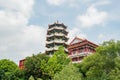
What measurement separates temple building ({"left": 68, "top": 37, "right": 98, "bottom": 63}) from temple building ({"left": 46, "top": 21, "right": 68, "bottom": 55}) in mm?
2709

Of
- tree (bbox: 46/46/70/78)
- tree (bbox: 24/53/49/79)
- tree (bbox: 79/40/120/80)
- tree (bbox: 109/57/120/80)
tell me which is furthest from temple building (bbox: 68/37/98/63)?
tree (bbox: 109/57/120/80)

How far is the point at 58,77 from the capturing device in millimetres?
37094

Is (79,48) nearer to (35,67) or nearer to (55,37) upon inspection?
(55,37)

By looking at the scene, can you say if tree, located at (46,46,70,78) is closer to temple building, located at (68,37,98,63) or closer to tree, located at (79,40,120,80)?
temple building, located at (68,37,98,63)

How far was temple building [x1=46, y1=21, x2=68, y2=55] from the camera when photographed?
75125 millimetres

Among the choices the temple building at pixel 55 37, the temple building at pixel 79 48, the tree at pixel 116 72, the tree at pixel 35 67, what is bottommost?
the tree at pixel 116 72

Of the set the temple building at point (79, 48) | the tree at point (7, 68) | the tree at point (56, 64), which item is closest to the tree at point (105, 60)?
the tree at point (56, 64)

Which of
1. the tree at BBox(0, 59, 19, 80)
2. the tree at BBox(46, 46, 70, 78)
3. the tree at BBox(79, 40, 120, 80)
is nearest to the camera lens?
the tree at BBox(79, 40, 120, 80)

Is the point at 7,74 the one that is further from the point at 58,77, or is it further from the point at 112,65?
the point at 58,77

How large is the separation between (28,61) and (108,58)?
17.6m

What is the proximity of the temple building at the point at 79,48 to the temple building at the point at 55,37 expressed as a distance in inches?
107

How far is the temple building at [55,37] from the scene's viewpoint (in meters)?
75.1

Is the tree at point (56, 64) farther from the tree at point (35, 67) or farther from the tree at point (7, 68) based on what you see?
the tree at point (7, 68)

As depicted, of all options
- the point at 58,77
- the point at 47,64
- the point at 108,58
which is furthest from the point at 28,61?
the point at 58,77
